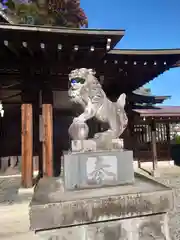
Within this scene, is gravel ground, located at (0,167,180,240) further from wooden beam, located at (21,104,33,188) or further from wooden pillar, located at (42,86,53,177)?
wooden pillar, located at (42,86,53,177)

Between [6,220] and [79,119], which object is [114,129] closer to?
[79,119]

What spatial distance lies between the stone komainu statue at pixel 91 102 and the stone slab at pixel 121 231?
3.12 feet

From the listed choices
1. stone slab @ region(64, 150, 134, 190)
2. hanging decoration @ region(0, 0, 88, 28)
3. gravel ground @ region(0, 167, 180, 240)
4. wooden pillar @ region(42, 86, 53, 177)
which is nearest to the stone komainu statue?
stone slab @ region(64, 150, 134, 190)

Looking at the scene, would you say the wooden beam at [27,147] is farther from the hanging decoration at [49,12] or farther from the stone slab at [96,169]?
the hanging decoration at [49,12]

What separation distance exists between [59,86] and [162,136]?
7.88m

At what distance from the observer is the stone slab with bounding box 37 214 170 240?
172 cm

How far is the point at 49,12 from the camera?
12531mm

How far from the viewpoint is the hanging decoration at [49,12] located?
10476 millimetres

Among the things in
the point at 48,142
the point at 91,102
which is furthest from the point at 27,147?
the point at 91,102

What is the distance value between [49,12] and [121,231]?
13973mm

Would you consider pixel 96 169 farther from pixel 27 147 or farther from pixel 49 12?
pixel 49 12

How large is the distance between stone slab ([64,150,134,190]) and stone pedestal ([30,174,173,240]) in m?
0.09

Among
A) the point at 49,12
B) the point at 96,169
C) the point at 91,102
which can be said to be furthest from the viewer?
the point at 49,12

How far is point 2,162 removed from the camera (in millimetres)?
7215
